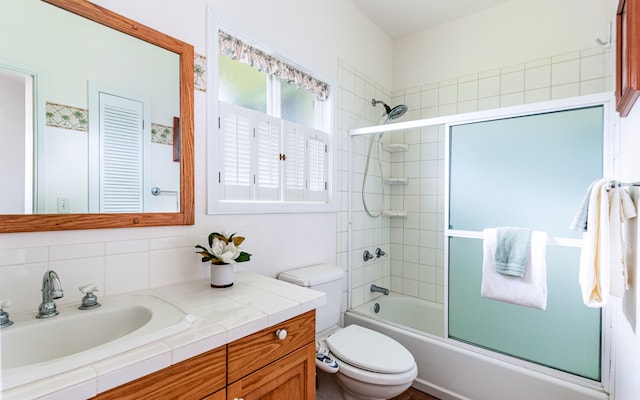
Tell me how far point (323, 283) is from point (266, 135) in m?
0.94

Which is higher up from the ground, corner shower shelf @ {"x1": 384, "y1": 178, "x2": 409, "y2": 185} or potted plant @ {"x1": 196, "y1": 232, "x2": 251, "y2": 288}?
corner shower shelf @ {"x1": 384, "y1": 178, "x2": 409, "y2": 185}

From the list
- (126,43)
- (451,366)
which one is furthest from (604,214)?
(126,43)

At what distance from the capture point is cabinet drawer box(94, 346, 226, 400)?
674 mm

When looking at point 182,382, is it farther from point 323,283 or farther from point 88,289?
point 323,283

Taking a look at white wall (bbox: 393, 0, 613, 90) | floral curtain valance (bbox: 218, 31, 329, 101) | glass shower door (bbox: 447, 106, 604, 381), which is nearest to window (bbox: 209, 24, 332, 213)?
floral curtain valance (bbox: 218, 31, 329, 101)

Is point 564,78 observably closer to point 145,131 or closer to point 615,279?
point 615,279

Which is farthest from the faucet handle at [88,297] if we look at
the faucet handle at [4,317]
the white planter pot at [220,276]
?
the white planter pot at [220,276]

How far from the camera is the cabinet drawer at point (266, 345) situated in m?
0.88

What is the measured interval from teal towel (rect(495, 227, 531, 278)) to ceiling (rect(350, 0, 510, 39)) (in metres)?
1.81

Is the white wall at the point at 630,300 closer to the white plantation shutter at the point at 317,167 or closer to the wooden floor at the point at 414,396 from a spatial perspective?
the wooden floor at the point at 414,396

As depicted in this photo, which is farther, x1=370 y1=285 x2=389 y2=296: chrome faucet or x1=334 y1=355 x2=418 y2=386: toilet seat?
x1=370 y1=285 x2=389 y2=296: chrome faucet

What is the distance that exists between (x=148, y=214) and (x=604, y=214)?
1691 millimetres

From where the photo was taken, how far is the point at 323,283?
179cm

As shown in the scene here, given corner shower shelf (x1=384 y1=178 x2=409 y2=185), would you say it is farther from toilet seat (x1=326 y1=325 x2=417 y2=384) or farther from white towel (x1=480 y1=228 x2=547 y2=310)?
toilet seat (x1=326 y1=325 x2=417 y2=384)
